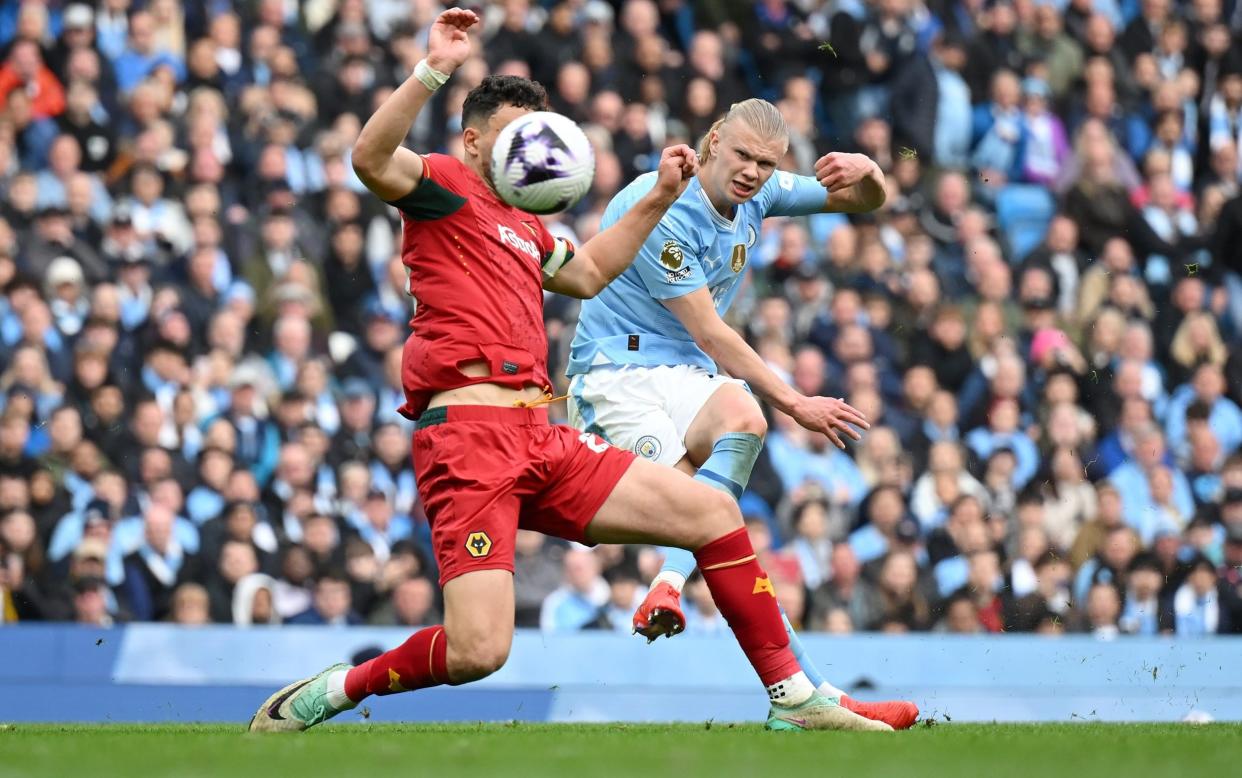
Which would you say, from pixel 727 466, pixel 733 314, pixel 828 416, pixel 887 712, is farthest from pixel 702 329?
pixel 733 314

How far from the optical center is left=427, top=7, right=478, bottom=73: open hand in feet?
21.7

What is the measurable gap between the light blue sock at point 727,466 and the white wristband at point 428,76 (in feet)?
6.80

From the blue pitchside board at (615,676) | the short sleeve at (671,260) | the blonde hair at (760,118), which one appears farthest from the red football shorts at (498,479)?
the blue pitchside board at (615,676)

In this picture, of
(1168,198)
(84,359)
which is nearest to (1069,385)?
(1168,198)

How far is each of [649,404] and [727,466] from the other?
525 millimetres

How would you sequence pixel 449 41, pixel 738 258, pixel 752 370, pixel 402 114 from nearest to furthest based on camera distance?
pixel 402 114
pixel 449 41
pixel 752 370
pixel 738 258

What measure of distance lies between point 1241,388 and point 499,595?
30.1 ft

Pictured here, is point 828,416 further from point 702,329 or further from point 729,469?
point 702,329

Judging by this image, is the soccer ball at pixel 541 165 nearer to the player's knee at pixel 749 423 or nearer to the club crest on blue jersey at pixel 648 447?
the player's knee at pixel 749 423

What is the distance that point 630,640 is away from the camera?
10812 mm

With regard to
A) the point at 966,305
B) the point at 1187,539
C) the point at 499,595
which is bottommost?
the point at 1187,539

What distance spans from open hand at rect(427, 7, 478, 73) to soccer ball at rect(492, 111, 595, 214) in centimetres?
31

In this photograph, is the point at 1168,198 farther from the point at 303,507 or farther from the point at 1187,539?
the point at 303,507

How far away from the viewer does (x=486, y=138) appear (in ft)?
23.4
